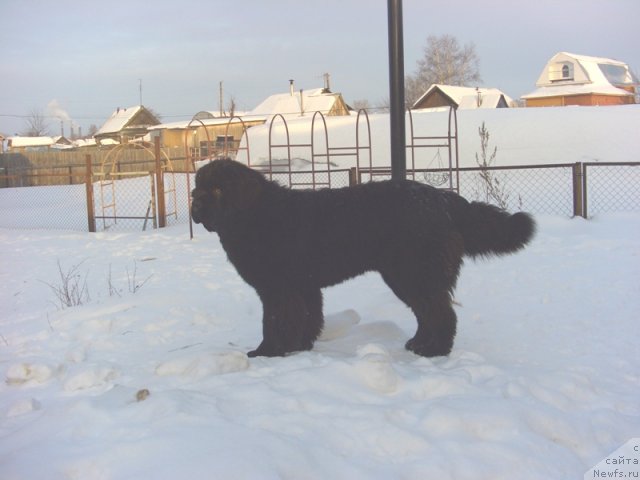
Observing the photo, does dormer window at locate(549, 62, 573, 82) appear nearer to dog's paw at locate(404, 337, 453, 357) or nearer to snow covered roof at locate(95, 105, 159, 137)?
snow covered roof at locate(95, 105, 159, 137)

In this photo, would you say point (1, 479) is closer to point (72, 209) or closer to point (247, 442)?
point (247, 442)

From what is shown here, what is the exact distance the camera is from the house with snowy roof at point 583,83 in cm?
4328

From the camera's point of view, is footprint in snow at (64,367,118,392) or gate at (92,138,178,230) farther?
gate at (92,138,178,230)

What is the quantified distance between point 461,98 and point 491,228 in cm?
4011

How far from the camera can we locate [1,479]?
7.64 ft

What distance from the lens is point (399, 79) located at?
18.1 feet

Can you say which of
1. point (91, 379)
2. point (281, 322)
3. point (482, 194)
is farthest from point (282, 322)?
point (482, 194)

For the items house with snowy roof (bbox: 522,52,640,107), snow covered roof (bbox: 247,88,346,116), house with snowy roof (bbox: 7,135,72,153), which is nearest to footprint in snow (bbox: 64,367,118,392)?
snow covered roof (bbox: 247,88,346,116)

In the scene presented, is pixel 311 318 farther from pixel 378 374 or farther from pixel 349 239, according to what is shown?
pixel 378 374

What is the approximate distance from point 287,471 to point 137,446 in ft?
A: 2.13

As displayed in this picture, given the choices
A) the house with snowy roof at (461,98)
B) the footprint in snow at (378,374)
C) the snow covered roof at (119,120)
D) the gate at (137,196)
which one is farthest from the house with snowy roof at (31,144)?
the footprint in snow at (378,374)

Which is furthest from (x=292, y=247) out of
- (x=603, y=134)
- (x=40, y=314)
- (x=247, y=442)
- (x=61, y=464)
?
(x=603, y=134)

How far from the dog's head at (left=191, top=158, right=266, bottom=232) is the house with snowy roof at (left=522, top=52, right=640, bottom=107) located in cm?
4424

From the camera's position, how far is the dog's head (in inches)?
165
